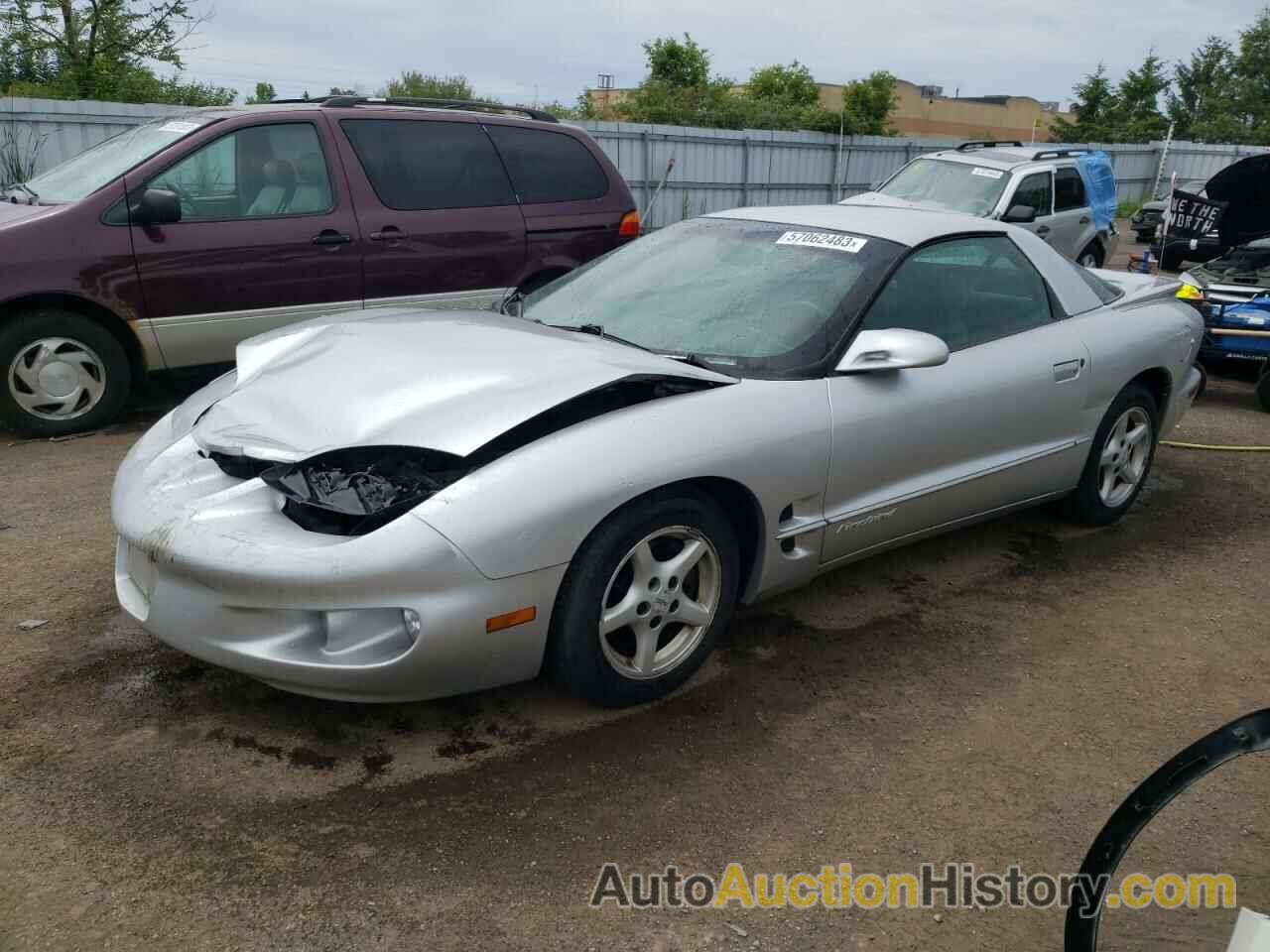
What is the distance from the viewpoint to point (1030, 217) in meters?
10.3

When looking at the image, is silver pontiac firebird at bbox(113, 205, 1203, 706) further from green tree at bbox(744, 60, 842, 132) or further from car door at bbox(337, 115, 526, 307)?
green tree at bbox(744, 60, 842, 132)

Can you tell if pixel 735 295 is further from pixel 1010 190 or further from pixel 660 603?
pixel 1010 190

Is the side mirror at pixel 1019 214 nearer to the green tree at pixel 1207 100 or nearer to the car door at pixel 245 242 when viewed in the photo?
the car door at pixel 245 242

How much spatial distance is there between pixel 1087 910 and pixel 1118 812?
8.1 inches

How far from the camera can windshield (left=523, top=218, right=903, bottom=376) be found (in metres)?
3.56

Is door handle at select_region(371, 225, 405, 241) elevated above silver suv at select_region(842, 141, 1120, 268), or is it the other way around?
silver suv at select_region(842, 141, 1120, 268)

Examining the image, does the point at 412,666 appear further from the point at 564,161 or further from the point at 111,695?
the point at 564,161

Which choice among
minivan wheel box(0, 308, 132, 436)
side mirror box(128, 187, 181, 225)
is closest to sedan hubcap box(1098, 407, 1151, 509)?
side mirror box(128, 187, 181, 225)

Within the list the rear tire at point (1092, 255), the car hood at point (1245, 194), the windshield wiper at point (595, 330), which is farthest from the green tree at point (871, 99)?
the windshield wiper at point (595, 330)

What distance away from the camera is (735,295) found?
12.4 ft

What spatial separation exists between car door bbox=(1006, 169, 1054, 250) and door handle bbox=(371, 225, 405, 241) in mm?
7006

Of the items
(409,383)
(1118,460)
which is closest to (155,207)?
(409,383)

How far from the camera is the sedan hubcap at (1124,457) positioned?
4.71m

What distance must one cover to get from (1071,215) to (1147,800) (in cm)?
1124
